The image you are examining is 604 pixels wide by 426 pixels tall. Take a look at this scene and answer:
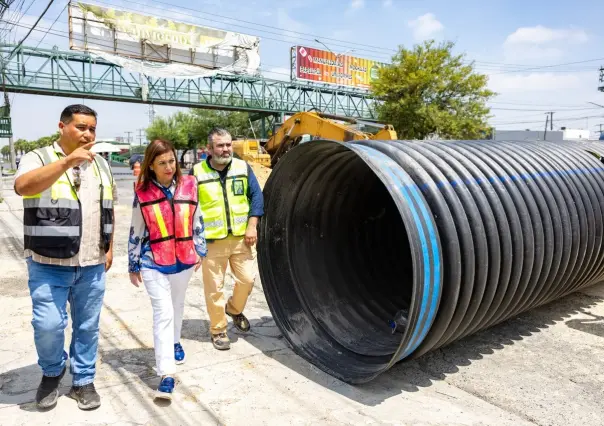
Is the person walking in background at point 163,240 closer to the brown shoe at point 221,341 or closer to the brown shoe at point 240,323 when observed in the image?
the brown shoe at point 221,341

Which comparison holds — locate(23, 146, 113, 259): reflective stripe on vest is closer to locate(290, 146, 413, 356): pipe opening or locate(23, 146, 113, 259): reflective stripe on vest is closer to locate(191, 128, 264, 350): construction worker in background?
locate(191, 128, 264, 350): construction worker in background

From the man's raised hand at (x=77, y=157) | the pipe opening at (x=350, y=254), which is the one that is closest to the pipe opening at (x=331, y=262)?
the pipe opening at (x=350, y=254)

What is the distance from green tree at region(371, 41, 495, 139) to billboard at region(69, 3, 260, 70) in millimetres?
13443

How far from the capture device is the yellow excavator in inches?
444

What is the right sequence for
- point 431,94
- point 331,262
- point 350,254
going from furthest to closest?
point 431,94 < point 350,254 < point 331,262

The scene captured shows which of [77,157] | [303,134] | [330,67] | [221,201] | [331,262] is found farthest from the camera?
[330,67]

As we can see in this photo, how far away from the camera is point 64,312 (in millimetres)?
3514

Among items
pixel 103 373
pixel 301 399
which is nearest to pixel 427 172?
pixel 301 399

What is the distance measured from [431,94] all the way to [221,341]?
2474 centimetres

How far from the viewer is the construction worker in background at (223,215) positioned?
4.55 metres

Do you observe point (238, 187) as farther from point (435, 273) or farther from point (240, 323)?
point (435, 273)

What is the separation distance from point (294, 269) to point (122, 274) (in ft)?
10.6

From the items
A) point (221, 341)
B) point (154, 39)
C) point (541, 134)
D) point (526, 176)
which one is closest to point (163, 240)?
point (221, 341)

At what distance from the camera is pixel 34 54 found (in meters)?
29.5
